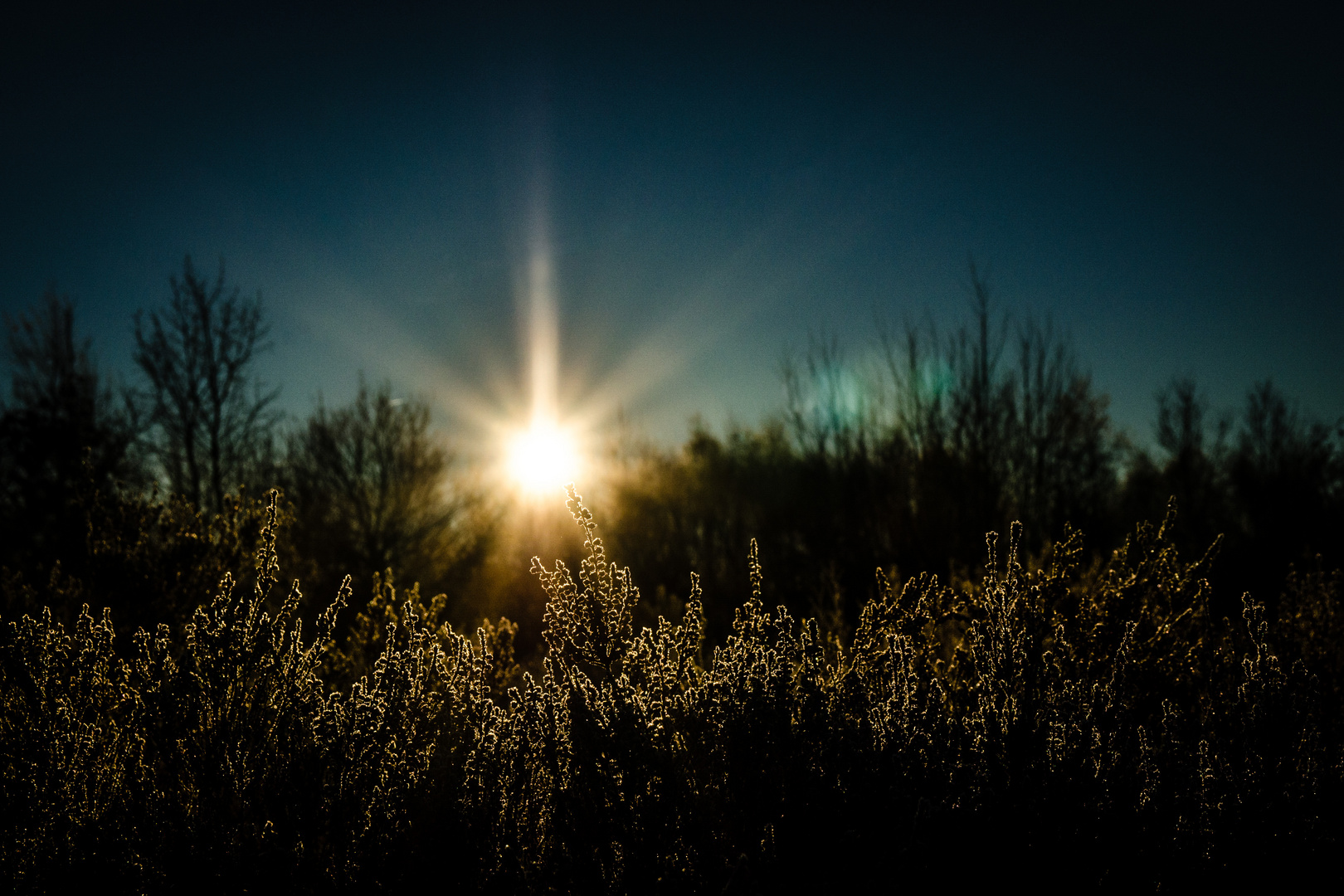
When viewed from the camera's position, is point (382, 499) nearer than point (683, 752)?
No

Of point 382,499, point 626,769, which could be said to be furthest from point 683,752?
point 382,499

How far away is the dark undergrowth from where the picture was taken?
8.19ft

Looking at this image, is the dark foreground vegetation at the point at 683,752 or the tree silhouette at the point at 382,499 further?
the tree silhouette at the point at 382,499

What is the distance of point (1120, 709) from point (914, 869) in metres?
1.10

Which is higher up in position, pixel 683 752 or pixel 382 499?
pixel 382 499

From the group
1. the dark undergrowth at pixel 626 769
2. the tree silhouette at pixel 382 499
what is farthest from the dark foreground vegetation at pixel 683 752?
the tree silhouette at pixel 382 499

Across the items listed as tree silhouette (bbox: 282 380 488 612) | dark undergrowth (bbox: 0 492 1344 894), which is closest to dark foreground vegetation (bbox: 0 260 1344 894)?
dark undergrowth (bbox: 0 492 1344 894)

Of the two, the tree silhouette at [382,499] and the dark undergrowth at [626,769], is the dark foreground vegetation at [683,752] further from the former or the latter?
the tree silhouette at [382,499]

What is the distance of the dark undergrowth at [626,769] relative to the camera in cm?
250

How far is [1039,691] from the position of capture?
2.86m

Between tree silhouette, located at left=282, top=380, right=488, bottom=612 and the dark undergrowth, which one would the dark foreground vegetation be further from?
tree silhouette, located at left=282, top=380, right=488, bottom=612

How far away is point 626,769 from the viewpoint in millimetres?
2518

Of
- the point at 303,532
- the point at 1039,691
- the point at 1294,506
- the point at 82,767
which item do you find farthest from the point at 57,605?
the point at 1294,506

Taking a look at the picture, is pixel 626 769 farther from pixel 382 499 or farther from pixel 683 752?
pixel 382 499
